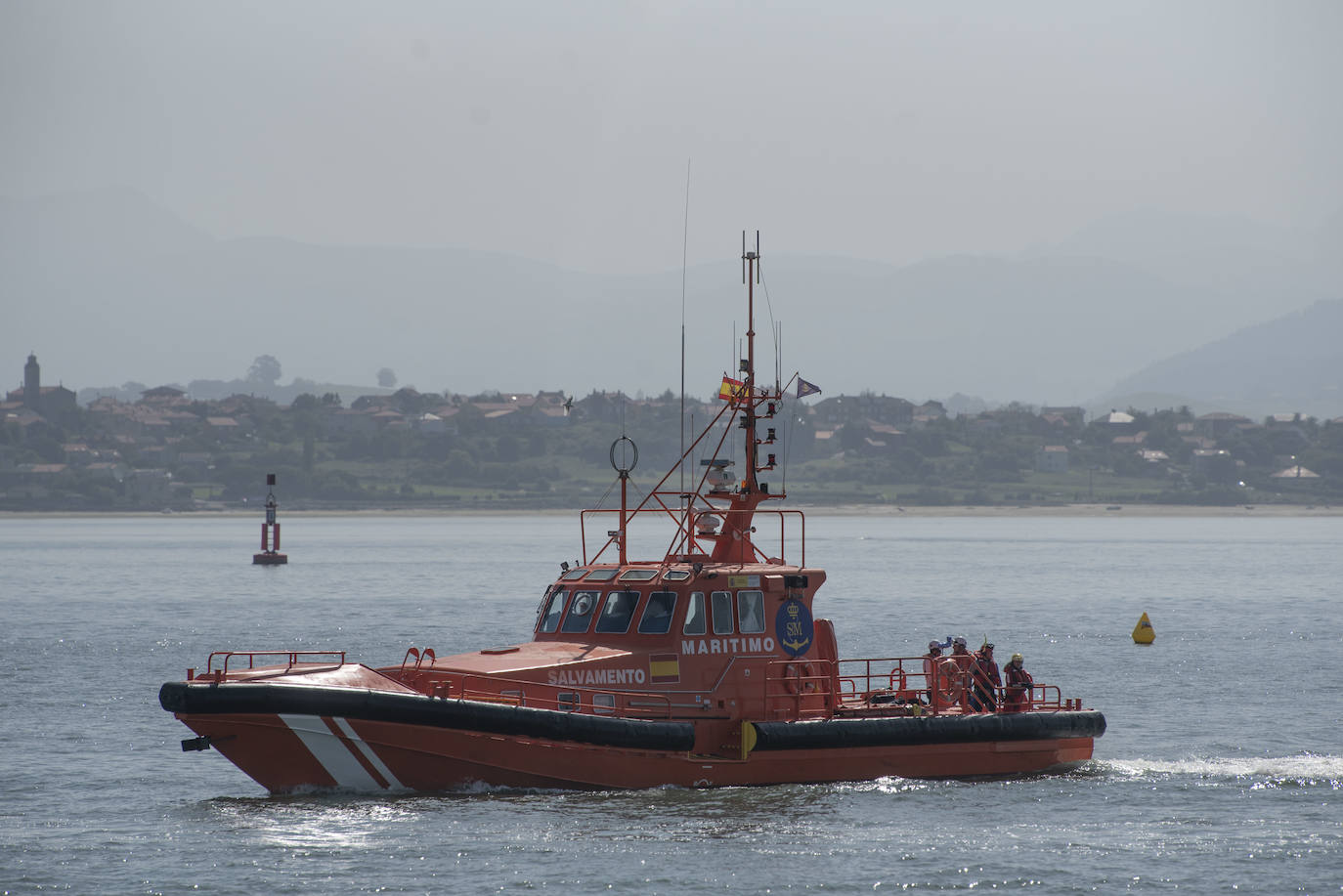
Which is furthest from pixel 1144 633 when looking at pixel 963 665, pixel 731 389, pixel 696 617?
pixel 696 617

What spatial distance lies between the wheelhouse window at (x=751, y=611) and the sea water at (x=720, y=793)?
2.01 m

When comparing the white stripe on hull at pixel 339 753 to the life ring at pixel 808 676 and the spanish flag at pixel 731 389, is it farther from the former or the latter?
the spanish flag at pixel 731 389

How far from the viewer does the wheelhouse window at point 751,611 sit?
69.3 ft

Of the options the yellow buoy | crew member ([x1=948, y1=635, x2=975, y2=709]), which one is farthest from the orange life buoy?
the yellow buoy

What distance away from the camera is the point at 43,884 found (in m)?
17.0

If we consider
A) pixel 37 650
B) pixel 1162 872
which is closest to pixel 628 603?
pixel 1162 872

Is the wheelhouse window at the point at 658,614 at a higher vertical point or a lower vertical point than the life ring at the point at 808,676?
higher

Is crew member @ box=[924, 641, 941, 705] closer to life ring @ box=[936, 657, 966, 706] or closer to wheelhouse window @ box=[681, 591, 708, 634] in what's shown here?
life ring @ box=[936, 657, 966, 706]

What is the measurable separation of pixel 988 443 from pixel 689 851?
179935mm

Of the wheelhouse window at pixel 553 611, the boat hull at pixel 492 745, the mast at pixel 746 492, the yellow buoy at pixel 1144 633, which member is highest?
the mast at pixel 746 492

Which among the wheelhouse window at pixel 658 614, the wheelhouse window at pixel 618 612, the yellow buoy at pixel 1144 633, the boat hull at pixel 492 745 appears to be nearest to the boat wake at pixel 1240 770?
the boat hull at pixel 492 745

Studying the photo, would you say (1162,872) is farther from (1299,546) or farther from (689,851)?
(1299,546)

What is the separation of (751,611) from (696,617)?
0.81 m

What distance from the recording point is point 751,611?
2122 centimetres
